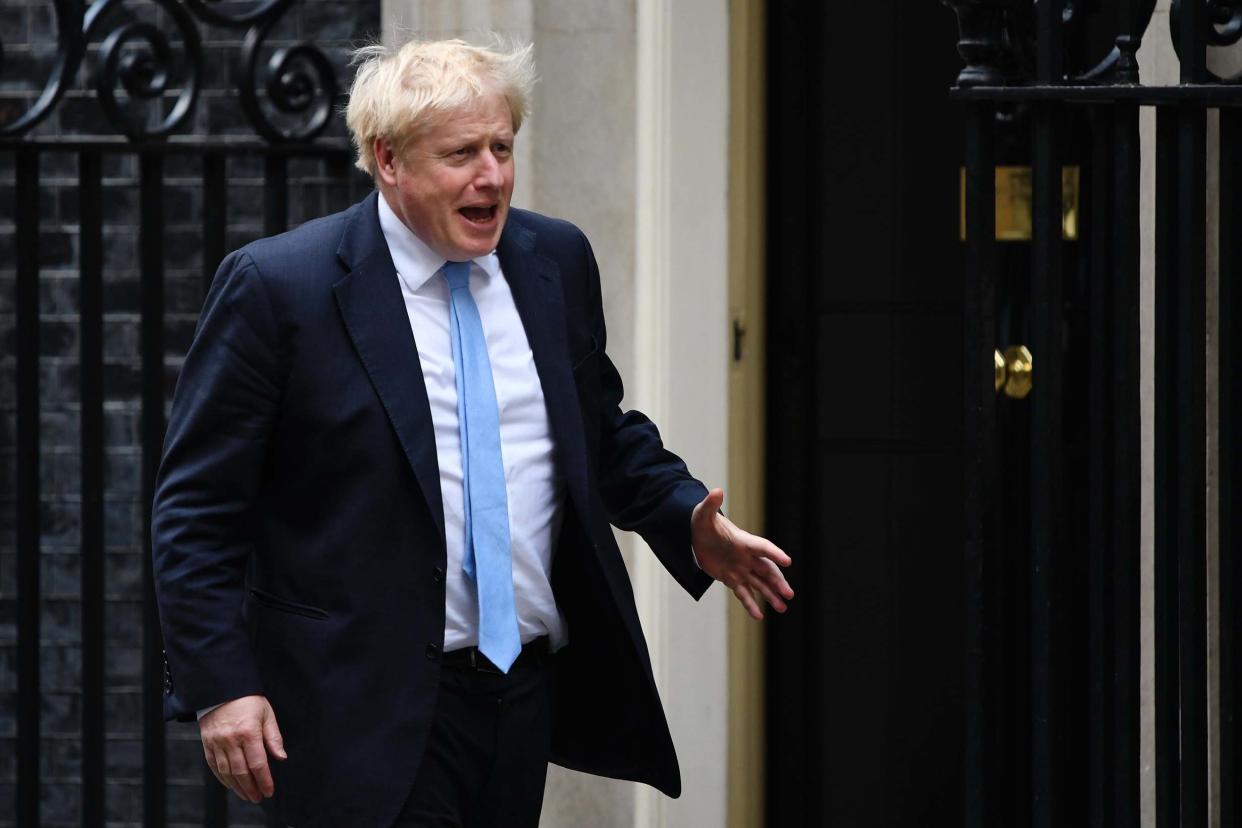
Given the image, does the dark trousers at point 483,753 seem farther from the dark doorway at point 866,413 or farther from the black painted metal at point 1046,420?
the dark doorway at point 866,413

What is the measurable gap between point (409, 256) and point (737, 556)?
68cm

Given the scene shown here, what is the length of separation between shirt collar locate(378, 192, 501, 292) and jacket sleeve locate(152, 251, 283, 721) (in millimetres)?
215

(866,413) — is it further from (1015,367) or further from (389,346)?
(389,346)

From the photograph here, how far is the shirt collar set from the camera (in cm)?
306

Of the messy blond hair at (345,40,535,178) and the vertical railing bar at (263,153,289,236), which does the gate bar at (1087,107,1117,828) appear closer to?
the messy blond hair at (345,40,535,178)

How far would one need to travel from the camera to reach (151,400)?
177 inches

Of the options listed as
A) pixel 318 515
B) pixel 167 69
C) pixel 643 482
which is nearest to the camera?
pixel 318 515

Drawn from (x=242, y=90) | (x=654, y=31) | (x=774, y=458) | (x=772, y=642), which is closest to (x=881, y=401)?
(x=774, y=458)

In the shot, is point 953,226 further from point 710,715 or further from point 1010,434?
point 710,715

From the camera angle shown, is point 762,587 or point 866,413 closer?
point 762,587

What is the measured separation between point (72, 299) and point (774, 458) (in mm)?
1855

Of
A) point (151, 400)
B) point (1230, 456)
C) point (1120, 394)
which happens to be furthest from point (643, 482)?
point (151, 400)

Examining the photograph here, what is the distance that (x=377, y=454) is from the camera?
9.72ft

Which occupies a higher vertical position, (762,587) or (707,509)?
(707,509)
